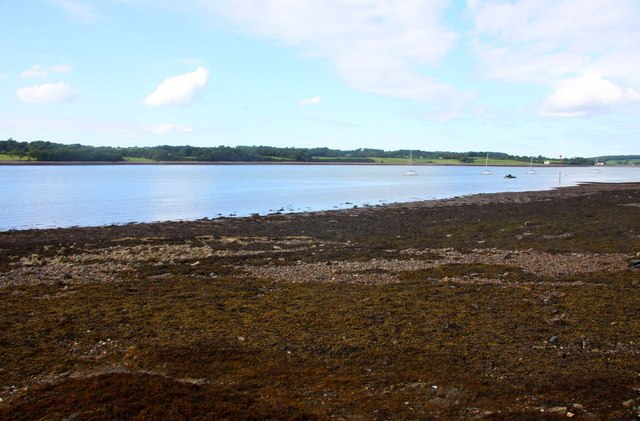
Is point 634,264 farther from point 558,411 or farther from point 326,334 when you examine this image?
point 558,411

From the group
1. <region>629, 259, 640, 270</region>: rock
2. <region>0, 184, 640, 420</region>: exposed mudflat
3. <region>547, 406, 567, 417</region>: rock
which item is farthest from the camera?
<region>629, 259, 640, 270</region>: rock

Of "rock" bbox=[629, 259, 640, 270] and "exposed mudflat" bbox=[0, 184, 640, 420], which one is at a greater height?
"rock" bbox=[629, 259, 640, 270]

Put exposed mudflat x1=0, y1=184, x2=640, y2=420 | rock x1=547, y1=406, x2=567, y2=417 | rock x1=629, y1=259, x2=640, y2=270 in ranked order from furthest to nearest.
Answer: rock x1=629, y1=259, x2=640, y2=270
exposed mudflat x1=0, y1=184, x2=640, y2=420
rock x1=547, y1=406, x2=567, y2=417

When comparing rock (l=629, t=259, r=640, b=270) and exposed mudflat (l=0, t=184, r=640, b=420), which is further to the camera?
rock (l=629, t=259, r=640, b=270)

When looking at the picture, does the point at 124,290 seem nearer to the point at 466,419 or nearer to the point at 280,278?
the point at 280,278

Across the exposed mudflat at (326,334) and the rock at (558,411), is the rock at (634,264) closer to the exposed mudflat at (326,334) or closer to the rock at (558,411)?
the exposed mudflat at (326,334)

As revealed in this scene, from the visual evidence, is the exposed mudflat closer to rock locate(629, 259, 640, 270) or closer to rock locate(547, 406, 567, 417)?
→ rock locate(547, 406, 567, 417)

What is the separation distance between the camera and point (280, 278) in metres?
13.3

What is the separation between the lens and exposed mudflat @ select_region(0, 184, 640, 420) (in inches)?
230

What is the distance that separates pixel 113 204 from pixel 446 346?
4397cm

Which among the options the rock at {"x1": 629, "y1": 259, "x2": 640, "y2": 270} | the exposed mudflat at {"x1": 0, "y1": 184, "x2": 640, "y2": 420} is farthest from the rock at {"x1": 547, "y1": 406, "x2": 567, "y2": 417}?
the rock at {"x1": 629, "y1": 259, "x2": 640, "y2": 270}

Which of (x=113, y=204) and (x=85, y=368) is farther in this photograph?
(x=113, y=204)

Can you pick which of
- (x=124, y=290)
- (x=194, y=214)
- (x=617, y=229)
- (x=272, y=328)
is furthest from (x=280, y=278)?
(x=194, y=214)

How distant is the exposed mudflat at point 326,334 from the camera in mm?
5832
